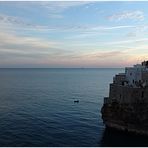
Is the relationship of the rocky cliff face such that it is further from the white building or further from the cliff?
the white building

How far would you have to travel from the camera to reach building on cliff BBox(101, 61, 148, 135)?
173 feet

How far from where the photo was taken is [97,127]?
2360 inches

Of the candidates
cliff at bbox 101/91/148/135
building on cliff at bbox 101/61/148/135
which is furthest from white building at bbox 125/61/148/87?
cliff at bbox 101/91/148/135

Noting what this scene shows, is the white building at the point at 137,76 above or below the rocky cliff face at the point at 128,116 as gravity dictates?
above

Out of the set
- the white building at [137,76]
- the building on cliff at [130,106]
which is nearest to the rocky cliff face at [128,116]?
Answer: the building on cliff at [130,106]

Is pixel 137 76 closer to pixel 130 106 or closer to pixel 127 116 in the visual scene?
pixel 130 106

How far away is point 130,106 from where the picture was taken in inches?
2138

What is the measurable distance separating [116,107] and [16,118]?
76.2 ft

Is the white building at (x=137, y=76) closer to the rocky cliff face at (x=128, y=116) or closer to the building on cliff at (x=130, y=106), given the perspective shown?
the building on cliff at (x=130, y=106)

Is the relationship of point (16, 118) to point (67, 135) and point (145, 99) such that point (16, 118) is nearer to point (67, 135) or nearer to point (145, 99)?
point (67, 135)

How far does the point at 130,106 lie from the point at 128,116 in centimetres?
182

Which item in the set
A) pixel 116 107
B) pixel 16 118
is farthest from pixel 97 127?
pixel 16 118

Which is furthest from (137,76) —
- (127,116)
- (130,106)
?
(127,116)

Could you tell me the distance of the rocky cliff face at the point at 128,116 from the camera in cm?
5247
